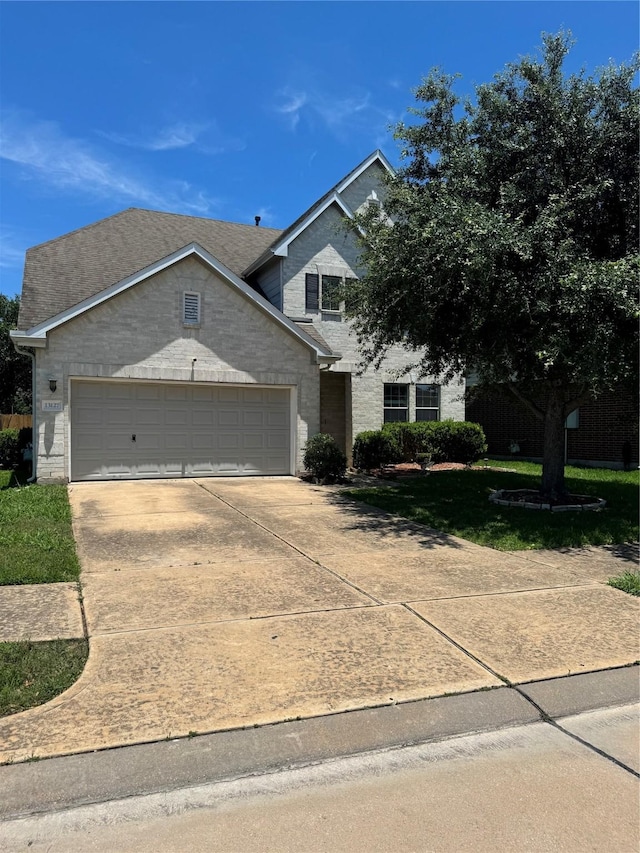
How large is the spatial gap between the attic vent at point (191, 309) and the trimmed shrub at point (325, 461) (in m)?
4.20

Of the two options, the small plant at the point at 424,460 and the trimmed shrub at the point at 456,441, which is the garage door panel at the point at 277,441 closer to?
the small plant at the point at 424,460

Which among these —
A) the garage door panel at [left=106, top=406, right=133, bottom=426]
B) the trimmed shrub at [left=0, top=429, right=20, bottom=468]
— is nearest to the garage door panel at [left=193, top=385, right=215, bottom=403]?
the garage door panel at [left=106, top=406, right=133, bottom=426]

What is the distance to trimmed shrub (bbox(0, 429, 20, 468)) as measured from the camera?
19.2 meters

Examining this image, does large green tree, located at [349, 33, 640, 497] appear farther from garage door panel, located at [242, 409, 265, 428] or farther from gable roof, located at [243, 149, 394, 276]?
gable roof, located at [243, 149, 394, 276]

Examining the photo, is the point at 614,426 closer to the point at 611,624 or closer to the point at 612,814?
the point at 611,624

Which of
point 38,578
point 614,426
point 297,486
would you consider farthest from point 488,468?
point 38,578

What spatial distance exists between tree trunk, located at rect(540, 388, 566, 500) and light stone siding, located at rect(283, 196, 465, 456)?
6880 mm

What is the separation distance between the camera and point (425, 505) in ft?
37.8

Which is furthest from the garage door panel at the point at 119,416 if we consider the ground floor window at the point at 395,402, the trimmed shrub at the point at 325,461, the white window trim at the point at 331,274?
the ground floor window at the point at 395,402

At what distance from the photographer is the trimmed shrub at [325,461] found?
15.2 meters

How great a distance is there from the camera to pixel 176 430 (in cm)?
1547

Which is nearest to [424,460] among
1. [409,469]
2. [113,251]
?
[409,469]

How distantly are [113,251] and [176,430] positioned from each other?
20.3 feet

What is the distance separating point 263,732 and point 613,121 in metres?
10.3
